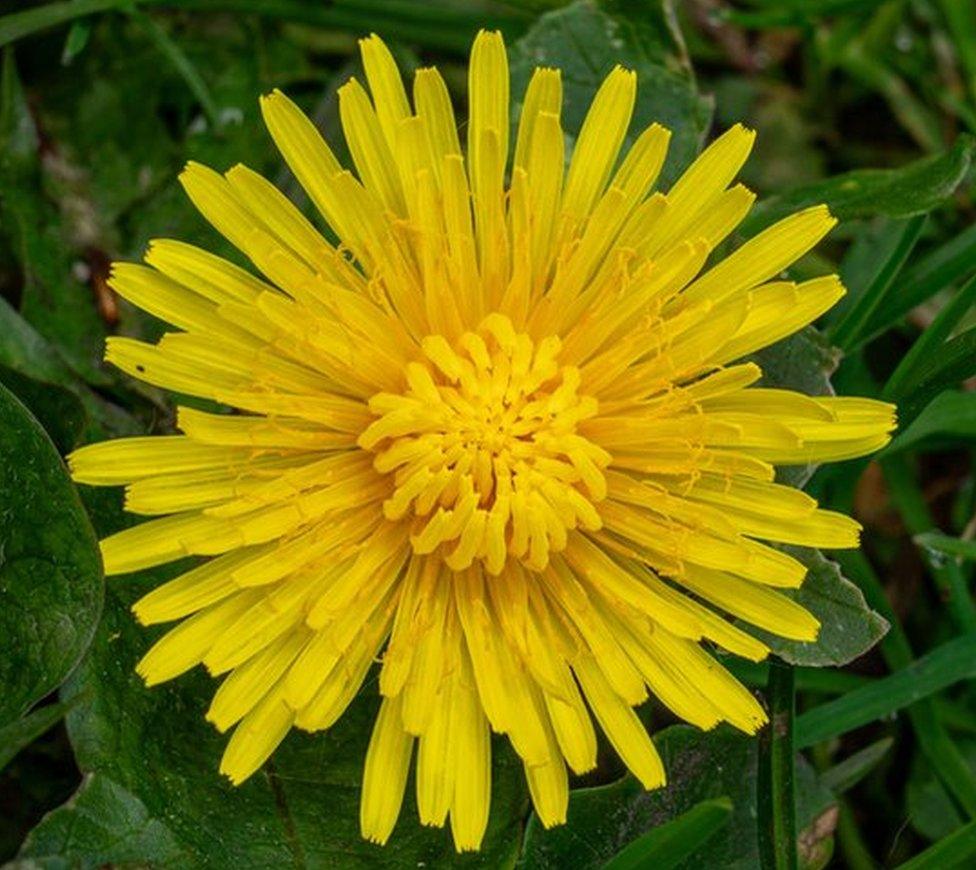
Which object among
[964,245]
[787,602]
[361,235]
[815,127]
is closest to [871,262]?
[964,245]

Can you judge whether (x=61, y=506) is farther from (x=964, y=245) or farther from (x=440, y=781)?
(x=964, y=245)

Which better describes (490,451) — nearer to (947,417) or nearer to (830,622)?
(830,622)

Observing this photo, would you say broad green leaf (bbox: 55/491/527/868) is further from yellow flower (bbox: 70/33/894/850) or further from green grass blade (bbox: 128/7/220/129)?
green grass blade (bbox: 128/7/220/129)

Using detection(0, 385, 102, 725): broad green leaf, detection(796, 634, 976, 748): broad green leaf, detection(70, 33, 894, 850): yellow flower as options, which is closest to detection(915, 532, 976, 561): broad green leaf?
detection(796, 634, 976, 748): broad green leaf

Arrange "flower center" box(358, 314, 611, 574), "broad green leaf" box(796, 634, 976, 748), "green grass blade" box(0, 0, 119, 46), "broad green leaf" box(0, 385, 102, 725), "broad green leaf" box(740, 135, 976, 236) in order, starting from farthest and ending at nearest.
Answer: "green grass blade" box(0, 0, 119, 46), "broad green leaf" box(796, 634, 976, 748), "broad green leaf" box(740, 135, 976, 236), "broad green leaf" box(0, 385, 102, 725), "flower center" box(358, 314, 611, 574)

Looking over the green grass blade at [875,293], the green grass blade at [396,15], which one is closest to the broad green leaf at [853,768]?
the green grass blade at [875,293]

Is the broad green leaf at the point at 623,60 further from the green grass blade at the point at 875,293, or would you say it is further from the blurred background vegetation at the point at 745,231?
the green grass blade at the point at 875,293
